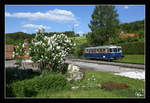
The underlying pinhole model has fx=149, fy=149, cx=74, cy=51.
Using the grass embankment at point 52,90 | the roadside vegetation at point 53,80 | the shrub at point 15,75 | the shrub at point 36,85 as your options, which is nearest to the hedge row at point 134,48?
the roadside vegetation at point 53,80

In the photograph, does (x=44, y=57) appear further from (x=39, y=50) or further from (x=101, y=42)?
(x=101, y=42)

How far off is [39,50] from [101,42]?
30.6 meters

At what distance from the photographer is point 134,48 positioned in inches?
1225

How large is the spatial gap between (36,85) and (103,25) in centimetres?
3438

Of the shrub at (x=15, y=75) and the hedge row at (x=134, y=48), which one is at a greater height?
the hedge row at (x=134, y=48)

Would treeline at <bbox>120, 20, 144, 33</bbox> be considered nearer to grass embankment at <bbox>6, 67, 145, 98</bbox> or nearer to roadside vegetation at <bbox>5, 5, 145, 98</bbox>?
roadside vegetation at <bbox>5, 5, 145, 98</bbox>

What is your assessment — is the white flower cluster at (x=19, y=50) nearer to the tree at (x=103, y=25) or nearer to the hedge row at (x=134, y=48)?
the hedge row at (x=134, y=48)

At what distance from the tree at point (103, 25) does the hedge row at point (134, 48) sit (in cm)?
538

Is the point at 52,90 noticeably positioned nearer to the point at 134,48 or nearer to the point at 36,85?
the point at 36,85

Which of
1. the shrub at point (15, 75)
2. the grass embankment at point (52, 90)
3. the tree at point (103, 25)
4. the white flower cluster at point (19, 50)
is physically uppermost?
the tree at point (103, 25)

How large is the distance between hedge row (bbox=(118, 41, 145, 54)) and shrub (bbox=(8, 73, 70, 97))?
2480 centimetres

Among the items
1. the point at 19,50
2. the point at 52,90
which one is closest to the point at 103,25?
the point at 19,50

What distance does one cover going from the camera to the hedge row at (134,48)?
2946 cm
